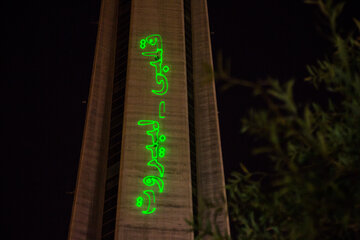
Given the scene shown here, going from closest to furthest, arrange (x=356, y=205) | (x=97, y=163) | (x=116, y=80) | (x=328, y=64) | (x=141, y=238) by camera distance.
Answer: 1. (x=356, y=205)
2. (x=328, y=64)
3. (x=141, y=238)
4. (x=97, y=163)
5. (x=116, y=80)

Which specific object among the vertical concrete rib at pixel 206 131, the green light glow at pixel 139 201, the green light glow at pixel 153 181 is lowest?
the green light glow at pixel 139 201

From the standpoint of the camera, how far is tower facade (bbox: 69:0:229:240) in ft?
79.6

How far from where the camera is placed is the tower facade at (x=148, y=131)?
24266mm

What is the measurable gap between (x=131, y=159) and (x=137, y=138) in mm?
1325

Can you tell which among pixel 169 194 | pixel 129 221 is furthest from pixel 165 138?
pixel 129 221

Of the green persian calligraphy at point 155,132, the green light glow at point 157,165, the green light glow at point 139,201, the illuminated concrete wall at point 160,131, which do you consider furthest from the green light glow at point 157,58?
the green light glow at point 139,201

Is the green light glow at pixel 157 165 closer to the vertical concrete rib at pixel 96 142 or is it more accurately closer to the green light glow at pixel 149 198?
the green light glow at pixel 149 198

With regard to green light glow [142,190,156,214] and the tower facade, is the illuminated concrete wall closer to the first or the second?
the tower facade

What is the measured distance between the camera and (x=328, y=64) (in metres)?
6.71

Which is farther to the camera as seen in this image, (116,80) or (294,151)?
(116,80)

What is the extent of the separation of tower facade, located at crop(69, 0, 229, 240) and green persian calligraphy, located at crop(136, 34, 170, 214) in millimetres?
54

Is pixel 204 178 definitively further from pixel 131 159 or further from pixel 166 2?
pixel 166 2

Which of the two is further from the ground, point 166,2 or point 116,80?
point 166,2

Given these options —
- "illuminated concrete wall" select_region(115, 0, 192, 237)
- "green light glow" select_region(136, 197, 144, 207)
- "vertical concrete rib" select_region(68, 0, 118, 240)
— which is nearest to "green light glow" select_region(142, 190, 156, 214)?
"illuminated concrete wall" select_region(115, 0, 192, 237)
